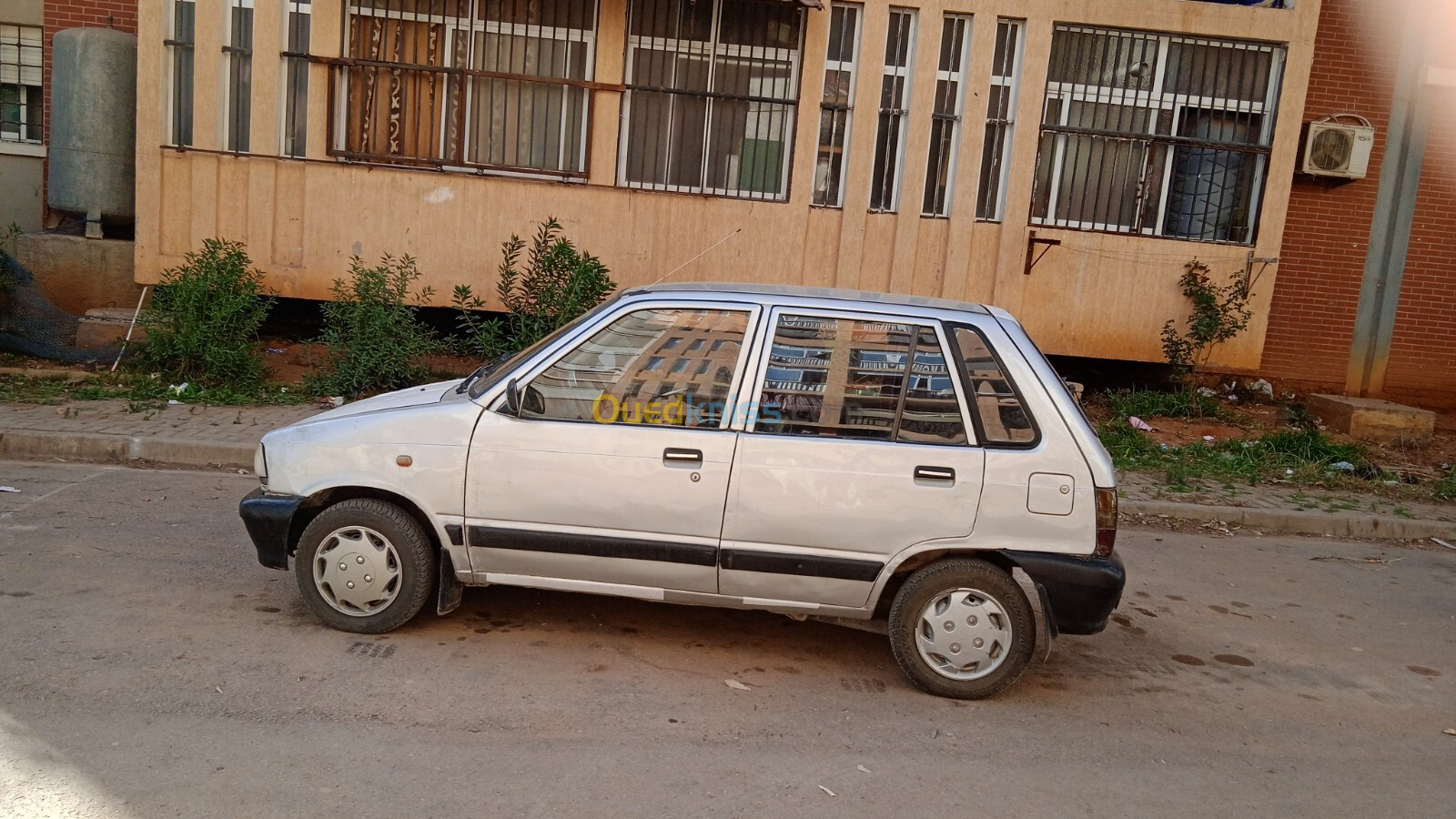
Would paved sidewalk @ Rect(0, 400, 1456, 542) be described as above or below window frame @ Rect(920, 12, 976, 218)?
below

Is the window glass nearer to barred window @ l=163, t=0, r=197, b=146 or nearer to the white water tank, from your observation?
barred window @ l=163, t=0, r=197, b=146

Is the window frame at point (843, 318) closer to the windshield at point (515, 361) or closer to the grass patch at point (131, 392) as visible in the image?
the windshield at point (515, 361)

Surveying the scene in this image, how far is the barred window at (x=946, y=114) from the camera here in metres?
11.0

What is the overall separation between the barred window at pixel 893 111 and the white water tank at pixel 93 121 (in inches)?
298

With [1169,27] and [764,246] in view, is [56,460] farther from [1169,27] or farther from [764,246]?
[1169,27]

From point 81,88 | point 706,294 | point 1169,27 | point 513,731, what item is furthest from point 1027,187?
point 81,88

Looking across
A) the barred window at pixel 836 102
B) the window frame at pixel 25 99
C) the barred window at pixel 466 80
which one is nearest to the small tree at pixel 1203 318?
the barred window at pixel 836 102

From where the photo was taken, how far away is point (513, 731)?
4059 mm

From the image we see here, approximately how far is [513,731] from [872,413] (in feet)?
6.32

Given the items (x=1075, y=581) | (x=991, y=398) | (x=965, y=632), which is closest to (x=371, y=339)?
(x=991, y=398)

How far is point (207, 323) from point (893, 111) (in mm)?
6865

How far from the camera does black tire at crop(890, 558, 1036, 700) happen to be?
4547 mm

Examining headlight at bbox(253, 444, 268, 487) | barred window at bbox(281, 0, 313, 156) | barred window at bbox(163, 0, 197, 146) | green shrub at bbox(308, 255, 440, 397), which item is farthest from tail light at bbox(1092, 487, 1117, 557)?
barred window at bbox(163, 0, 197, 146)

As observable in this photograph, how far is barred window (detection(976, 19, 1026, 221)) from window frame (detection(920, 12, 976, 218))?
0.27 meters
